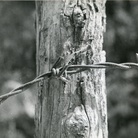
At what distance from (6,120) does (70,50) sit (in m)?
3.66

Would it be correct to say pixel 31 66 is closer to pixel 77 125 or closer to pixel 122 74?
pixel 122 74

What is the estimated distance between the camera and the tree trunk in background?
1897 mm

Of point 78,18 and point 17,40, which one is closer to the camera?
point 78,18

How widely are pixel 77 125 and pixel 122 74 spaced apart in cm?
355

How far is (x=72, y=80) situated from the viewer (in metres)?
1.91

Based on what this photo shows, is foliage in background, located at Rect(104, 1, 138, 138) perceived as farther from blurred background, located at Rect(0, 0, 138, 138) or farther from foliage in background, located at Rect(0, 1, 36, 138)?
foliage in background, located at Rect(0, 1, 36, 138)

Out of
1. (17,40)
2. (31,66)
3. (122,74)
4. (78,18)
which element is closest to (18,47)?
(17,40)

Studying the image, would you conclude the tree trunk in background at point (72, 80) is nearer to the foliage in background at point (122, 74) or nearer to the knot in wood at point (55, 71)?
the knot in wood at point (55, 71)

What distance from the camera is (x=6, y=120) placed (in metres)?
5.43

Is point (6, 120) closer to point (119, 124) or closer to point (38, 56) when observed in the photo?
point (119, 124)

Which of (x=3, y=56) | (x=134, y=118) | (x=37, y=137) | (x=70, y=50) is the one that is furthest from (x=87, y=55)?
(x=3, y=56)

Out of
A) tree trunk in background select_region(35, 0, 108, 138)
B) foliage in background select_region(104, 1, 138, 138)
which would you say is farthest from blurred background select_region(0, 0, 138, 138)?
tree trunk in background select_region(35, 0, 108, 138)

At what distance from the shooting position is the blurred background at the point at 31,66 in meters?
5.27

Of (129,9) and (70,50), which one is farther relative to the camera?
(129,9)
